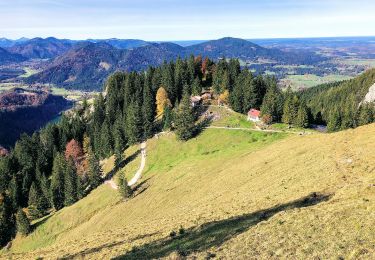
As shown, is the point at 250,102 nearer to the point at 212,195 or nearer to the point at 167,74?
the point at 167,74

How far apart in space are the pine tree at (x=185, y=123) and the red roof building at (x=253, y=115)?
17951mm

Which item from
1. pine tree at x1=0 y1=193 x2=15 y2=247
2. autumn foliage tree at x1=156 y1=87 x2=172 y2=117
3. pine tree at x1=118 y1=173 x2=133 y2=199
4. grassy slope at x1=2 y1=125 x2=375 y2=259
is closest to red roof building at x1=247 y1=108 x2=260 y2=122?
grassy slope at x1=2 y1=125 x2=375 y2=259

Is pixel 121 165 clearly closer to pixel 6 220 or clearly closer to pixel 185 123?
pixel 185 123

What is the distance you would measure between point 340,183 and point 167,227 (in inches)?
851

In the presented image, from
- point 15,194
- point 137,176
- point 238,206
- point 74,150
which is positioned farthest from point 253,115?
point 15,194

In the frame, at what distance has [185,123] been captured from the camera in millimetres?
104812

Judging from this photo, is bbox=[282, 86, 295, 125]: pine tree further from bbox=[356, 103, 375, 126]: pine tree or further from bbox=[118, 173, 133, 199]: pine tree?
bbox=[118, 173, 133, 199]: pine tree

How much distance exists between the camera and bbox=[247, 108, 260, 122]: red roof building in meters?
107

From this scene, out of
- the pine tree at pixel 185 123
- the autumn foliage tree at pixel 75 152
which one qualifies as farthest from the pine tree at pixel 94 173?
the pine tree at pixel 185 123

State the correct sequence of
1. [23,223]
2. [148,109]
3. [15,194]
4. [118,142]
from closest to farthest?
[23,223] → [118,142] → [15,194] → [148,109]

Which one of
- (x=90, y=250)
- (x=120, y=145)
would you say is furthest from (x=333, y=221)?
(x=120, y=145)

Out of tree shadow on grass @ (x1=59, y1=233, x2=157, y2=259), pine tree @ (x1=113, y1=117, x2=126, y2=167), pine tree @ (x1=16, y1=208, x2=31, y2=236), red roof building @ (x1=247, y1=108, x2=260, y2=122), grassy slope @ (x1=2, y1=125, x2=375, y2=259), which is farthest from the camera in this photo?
red roof building @ (x1=247, y1=108, x2=260, y2=122)

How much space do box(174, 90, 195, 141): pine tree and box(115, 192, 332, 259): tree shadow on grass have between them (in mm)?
66304

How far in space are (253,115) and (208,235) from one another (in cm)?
7882
